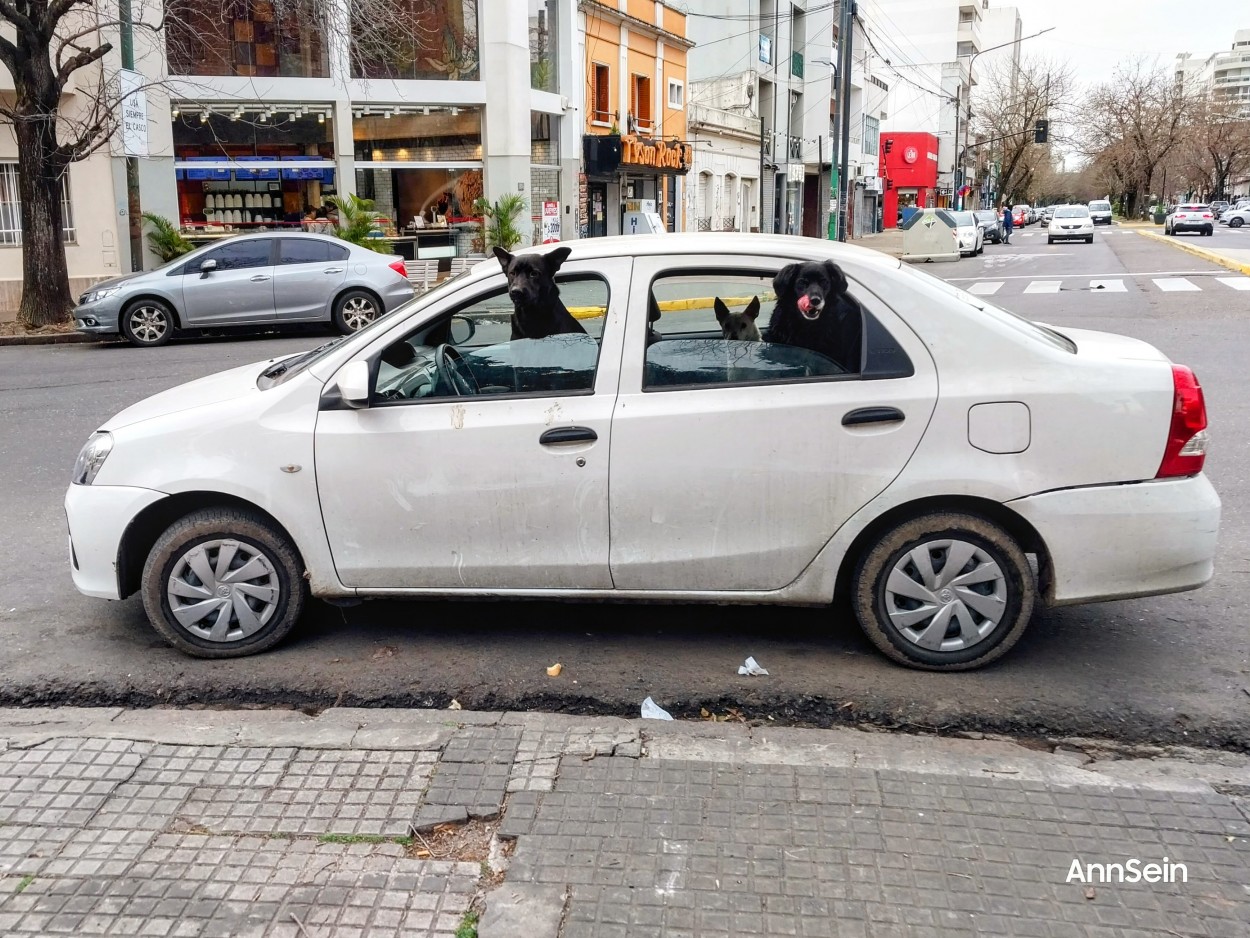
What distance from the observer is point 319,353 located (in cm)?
498

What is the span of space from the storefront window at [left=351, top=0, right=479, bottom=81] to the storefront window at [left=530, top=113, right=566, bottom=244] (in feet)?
7.69

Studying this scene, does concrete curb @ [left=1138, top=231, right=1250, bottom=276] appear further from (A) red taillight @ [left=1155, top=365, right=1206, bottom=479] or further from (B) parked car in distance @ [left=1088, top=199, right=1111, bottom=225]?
(B) parked car in distance @ [left=1088, top=199, right=1111, bottom=225]

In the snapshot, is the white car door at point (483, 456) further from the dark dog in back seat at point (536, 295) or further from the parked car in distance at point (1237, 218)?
the parked car in distance at point (1237, 218)

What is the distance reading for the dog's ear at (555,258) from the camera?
458 centimetres

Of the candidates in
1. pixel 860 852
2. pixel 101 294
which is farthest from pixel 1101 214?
pixel 860 852

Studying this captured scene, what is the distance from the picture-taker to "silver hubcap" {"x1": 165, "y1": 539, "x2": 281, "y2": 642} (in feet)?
15.5

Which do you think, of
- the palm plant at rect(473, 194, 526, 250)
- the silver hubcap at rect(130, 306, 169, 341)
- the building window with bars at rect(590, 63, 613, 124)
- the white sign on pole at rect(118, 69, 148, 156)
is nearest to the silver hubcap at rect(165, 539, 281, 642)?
the silver hubcap at rect(130, 306, 169, 341)

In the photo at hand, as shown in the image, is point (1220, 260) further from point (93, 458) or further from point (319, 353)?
point (93, 458)

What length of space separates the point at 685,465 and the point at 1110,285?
67.6ft

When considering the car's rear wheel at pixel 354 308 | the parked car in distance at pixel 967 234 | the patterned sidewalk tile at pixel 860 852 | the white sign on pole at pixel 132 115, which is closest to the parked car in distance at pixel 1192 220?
the parked car in distance at pixel 967 234

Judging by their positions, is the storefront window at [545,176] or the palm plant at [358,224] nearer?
the palm plant at [358,224]

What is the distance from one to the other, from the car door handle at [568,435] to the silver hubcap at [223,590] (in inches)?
50.8

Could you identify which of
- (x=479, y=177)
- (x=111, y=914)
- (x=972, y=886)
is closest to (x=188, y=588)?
(x=111, y=914)

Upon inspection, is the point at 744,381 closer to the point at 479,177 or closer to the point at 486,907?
the point at 486,907
